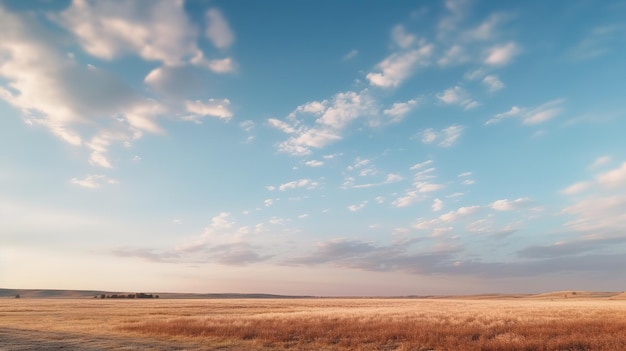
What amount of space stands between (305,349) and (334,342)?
8.73ft

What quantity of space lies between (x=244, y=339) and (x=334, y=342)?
5.66 m

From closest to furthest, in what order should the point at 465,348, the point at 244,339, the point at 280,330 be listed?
the point at 465,348 < the point at 244,339 < the point at 280,330

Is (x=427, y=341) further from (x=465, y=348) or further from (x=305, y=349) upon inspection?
(x=305, y=349)

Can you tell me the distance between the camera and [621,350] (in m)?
18.8

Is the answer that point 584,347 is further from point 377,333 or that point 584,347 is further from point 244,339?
point 244,339

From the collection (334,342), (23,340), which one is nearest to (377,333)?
(334,342)

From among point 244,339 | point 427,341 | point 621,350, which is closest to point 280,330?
point 244,339

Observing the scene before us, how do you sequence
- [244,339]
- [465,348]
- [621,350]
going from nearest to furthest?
[621,350] < [465,348] < [244,339]

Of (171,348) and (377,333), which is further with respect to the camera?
(377,333)

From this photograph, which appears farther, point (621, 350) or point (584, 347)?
point (584, 347)

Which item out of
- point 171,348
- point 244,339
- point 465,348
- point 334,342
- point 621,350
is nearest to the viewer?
point 621,350

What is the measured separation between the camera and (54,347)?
2267 centimetres

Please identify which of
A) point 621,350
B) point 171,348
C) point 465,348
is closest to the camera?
point 621,350

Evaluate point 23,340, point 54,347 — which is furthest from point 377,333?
point 23,340
